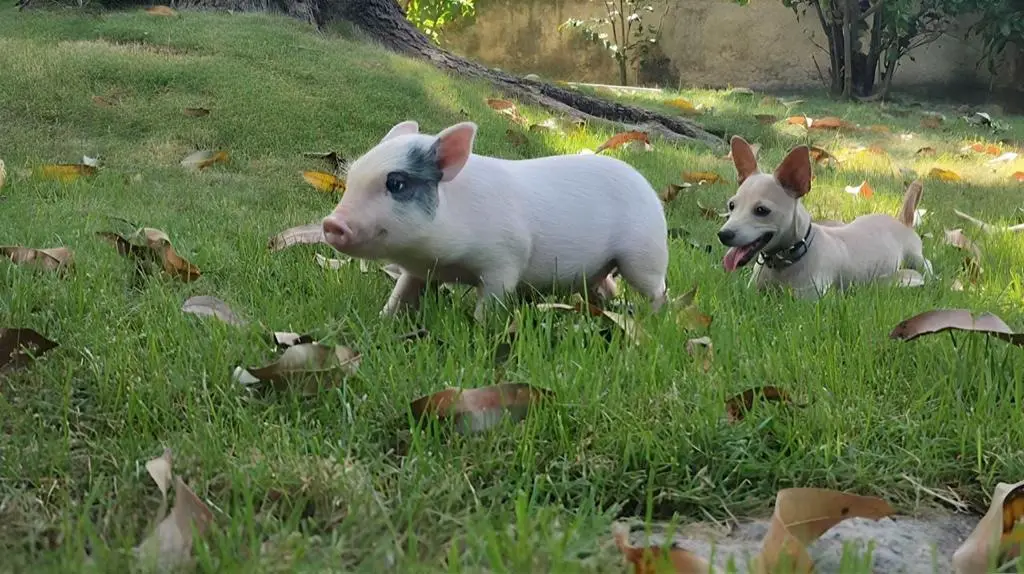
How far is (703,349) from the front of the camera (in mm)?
1987

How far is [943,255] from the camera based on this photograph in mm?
3564

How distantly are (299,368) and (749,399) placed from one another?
806 millimetres

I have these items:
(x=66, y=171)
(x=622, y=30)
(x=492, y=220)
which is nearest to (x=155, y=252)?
(x=492, y=220)

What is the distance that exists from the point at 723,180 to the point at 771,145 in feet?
6.33

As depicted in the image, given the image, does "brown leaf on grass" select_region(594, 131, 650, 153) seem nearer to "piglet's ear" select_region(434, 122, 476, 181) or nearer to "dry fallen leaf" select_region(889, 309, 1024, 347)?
"piglet's ear" select_region(434, 122, 476, 181)

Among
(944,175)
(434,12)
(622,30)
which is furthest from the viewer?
(434,12)

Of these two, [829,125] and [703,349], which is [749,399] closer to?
[703,349]

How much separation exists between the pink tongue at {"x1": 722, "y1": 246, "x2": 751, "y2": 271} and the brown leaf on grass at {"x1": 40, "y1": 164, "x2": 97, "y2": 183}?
97.5 inches

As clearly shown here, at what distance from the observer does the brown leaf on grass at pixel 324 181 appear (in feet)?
12.7

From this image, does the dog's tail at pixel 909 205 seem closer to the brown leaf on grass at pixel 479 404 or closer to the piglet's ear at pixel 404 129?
the piglet's ear at pixel 404 129

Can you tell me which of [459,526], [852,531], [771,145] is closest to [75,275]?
[459,526]

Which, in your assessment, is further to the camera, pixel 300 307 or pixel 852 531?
pixel 300 307

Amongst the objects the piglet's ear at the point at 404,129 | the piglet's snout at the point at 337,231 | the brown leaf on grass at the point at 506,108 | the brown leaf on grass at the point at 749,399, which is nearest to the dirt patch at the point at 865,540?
the brown leaf on grass at the point at 749,399

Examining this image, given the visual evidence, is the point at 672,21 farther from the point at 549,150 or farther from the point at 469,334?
the point at 469,334
